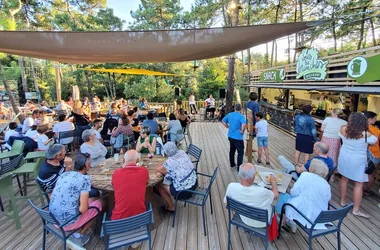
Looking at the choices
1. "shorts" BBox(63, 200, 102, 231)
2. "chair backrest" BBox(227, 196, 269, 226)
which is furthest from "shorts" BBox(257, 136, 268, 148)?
"shorts" BBox(63, 200, 102, 231)

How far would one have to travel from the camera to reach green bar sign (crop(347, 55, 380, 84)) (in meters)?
4.29

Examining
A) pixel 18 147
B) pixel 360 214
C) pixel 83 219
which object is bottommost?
pixel 360 214

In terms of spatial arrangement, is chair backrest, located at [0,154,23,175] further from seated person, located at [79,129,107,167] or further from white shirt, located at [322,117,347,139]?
white shirt, located at [322,117,347,139]

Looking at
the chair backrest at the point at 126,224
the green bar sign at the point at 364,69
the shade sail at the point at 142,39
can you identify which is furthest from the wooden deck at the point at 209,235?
the green bar sign at the point at 364,69

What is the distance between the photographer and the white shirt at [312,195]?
2.01 m

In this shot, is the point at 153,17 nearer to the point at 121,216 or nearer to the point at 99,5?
the point at 99,5

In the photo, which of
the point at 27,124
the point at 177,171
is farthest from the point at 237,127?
the point at 27,124

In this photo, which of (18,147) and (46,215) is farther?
(18,147)

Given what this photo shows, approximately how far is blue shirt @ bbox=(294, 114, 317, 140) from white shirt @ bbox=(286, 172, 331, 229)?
6.73 feet

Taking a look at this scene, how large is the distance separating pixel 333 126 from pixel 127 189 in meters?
3.28

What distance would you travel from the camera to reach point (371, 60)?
4.39 metres

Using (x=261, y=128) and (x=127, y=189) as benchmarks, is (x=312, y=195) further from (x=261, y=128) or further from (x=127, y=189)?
(x=261, y=128)

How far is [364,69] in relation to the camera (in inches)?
184

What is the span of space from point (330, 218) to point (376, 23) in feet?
57.4
